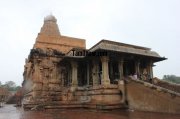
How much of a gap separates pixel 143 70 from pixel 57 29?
13664mm

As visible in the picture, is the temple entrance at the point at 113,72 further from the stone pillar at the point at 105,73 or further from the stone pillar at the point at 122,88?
the stone pillar at the point at 122,88

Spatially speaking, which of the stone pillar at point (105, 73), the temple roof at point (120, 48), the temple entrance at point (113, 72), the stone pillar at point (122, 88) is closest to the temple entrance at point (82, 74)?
the temple entrance at point (113, 72)

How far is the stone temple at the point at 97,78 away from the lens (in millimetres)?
14756

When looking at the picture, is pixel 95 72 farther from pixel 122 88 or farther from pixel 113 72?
pixel 122 88

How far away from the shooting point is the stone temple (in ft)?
48.4

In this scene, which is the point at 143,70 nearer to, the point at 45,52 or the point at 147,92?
the point at 147,92

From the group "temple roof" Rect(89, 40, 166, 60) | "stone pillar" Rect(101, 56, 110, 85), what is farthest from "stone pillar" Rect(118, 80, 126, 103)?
"temple roof" Rect(89, 40, 166, 60)

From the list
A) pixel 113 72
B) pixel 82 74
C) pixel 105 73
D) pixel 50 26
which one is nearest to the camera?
pixel 105 73

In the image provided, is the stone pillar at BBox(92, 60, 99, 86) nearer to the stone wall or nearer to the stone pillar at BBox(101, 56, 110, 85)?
the stone pillar at BBox(101, 56, 110, 85)

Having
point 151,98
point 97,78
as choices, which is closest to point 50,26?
point 97,78

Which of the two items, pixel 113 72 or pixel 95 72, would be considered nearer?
pixel 95 72

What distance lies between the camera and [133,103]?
51.2ft

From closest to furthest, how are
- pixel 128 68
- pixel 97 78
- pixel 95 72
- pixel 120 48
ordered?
pixel 120 48, pixel 95 72, pixel 97 78, pixel 128 68

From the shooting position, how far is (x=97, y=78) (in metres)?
20.4
